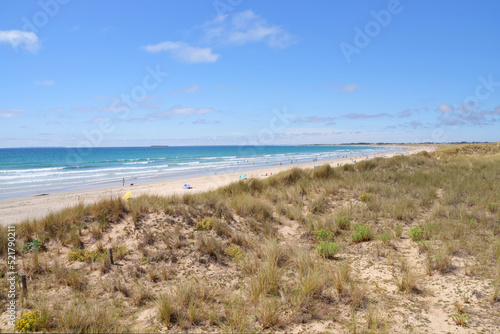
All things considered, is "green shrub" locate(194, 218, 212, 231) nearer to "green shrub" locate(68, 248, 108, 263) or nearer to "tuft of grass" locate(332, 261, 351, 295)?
"green shrub" locate(68, 248, 108, 263)

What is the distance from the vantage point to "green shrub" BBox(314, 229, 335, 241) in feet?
23.8

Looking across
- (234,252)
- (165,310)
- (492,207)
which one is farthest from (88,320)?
(492,207)

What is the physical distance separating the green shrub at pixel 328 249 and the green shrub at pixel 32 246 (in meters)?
6.36

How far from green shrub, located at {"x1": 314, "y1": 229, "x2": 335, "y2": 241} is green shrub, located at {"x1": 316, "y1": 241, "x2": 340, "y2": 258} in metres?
0.74

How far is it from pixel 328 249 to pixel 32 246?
668 centimetres

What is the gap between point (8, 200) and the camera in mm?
15875

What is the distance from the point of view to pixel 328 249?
6328mm

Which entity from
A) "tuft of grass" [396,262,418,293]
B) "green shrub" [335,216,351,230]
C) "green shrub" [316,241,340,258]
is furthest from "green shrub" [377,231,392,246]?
"tuft of grass" [396,262,418,293]

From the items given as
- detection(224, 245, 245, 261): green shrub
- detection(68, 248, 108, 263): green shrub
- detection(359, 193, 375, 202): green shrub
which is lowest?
detection(224, 245, 245, 261): green shrub

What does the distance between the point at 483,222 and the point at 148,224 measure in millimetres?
9116

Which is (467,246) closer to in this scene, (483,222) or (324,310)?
(483,222)

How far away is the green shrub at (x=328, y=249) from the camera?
6301 mm

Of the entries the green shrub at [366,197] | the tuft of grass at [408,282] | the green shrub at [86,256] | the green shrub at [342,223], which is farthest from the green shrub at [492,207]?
the green shrub at [86,256]

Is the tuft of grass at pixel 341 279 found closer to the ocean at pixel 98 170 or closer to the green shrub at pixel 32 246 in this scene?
the green shrub at pixel 32 246
